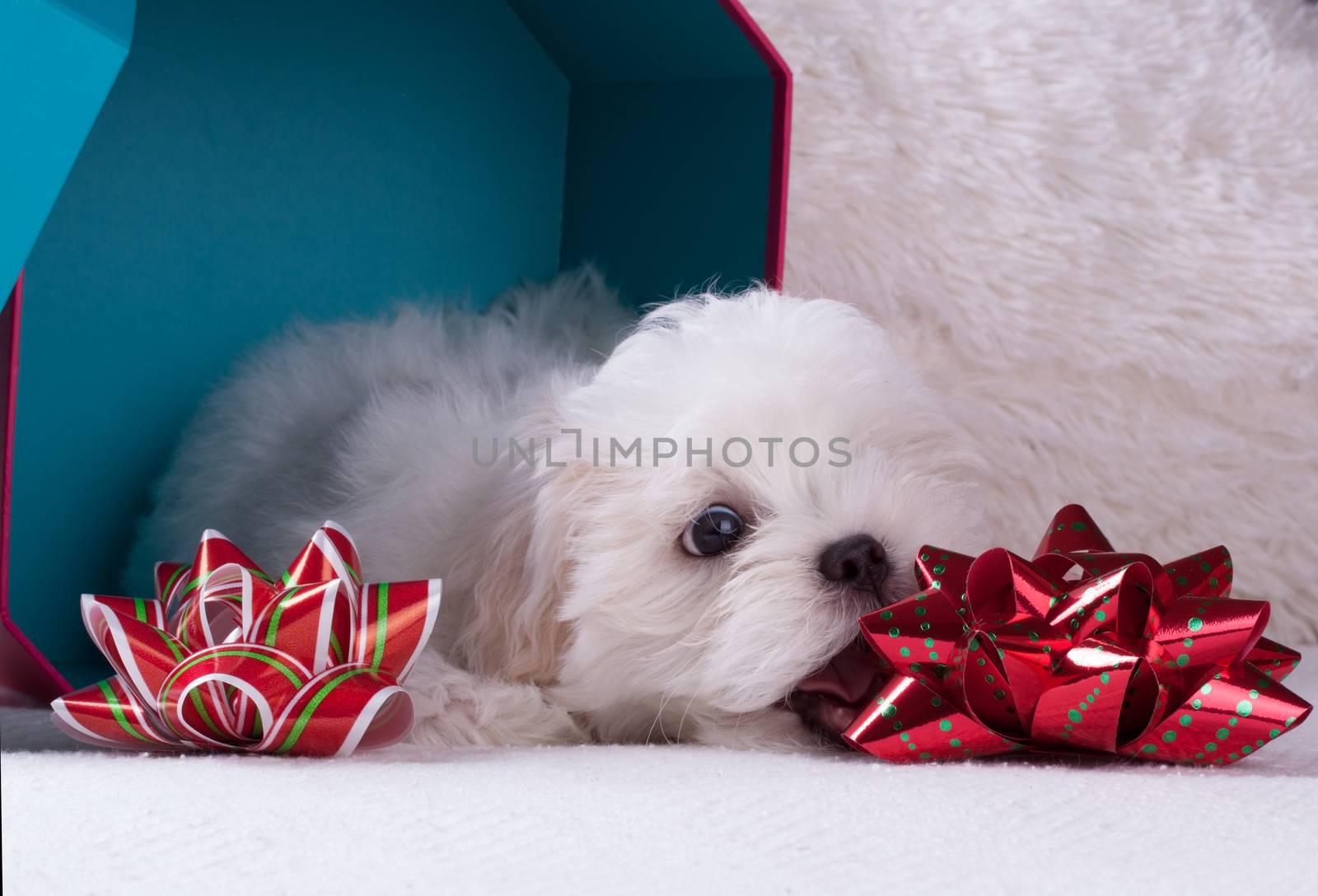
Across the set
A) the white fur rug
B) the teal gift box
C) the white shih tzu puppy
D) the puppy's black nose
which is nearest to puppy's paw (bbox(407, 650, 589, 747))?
the white shih tzu puppy

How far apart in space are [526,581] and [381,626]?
0.23 metres

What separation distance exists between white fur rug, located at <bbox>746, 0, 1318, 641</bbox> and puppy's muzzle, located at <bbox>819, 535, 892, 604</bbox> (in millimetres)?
1088

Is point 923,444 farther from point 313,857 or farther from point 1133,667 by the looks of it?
point 313,857

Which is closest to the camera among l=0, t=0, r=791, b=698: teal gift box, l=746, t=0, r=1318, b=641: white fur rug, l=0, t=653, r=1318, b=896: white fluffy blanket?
l=0, t=653, r=1318, b=896: white fluffy blanket

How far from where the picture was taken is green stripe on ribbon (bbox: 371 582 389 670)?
1.18 metres

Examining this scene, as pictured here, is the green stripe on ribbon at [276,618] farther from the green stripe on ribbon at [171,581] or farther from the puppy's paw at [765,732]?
the puppy's paw at [765,732]

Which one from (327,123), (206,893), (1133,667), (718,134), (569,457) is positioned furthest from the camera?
(327,123)

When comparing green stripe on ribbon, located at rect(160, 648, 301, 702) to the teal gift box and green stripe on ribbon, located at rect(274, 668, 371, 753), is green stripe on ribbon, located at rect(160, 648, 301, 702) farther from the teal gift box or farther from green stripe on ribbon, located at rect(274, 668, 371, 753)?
the teal gift box

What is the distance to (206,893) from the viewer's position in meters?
0.71

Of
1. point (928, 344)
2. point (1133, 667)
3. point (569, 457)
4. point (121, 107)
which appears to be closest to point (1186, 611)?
point (1133, 667)

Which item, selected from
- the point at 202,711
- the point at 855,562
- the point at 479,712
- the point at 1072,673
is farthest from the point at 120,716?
the point at 1072,673

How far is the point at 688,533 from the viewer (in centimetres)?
132

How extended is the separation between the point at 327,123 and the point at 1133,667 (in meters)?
1.84

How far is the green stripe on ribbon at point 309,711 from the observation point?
3.61ft
